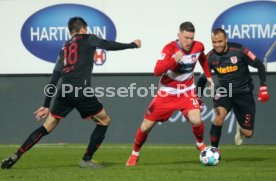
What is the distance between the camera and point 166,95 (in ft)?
36.9

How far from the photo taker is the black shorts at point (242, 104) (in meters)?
12.1

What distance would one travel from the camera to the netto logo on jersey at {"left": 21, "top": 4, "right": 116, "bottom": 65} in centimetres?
1753

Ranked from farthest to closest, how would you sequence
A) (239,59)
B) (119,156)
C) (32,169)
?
1. (119,156)
2. (239,59)
3. (32,169)

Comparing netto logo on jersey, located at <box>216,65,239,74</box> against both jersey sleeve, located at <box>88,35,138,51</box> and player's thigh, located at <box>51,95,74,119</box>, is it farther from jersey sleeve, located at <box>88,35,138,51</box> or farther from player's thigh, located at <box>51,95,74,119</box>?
player's thigh, located at <box>51,95,74,119</box>

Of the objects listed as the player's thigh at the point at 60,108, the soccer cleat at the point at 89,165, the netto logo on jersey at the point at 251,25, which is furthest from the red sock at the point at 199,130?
the netto logo on jersey at the point at 251,25

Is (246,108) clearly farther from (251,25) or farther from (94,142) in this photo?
(251,25)

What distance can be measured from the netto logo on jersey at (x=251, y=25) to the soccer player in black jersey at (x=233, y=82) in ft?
15.7

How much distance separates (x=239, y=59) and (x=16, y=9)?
755 centimetres

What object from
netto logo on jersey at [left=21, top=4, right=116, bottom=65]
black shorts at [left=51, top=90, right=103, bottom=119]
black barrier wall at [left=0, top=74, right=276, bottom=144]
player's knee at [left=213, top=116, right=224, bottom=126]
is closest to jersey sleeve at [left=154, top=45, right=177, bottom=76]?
black shorts at [left=51, top=90, right=103, bottom=119]

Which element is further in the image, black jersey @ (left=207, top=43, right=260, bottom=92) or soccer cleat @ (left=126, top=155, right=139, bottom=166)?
black jersey @ (left=207, top=43, right=260, bottom=92)

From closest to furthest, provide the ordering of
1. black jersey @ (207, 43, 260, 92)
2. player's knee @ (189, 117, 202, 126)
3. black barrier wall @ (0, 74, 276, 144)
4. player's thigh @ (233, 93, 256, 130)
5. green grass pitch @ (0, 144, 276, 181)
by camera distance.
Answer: green grass pitch @ (0, 144, 276, 181) < player's knee @ (189, 117, 202, 126) < black jersey @ (207, 43, 260, 92) < player's thigh @ (233, 93, 256, 130) < black barrier wall @ (0, 74, 276, 144)

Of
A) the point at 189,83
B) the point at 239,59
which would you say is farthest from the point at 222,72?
the point at 189,83

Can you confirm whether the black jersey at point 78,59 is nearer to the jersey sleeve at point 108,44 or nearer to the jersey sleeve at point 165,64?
the jersey sleeve at point 108,44

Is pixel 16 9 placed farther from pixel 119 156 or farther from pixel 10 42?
pixel 119 156
